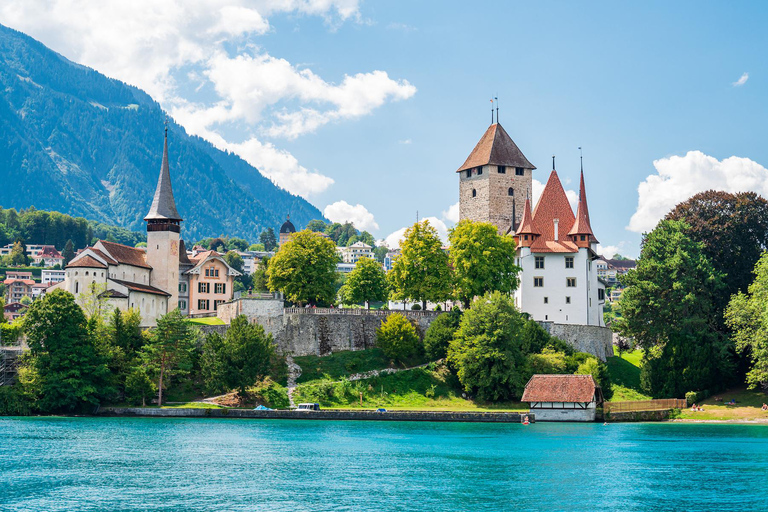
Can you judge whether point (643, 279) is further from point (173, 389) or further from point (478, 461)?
point (173, 389)

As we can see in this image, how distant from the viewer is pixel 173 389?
2724 inches

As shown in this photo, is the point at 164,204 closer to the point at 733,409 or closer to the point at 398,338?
the point at 398,338

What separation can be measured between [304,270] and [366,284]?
1600 centimetres

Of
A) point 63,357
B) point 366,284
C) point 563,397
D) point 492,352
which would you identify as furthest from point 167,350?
point 563,397

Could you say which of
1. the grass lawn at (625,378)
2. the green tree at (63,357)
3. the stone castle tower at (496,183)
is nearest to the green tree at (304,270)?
the stone castle tower at (496,183)

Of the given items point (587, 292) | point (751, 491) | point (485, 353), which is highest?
point (587, 292)

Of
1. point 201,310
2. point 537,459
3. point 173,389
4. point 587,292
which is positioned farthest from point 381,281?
point 537,459

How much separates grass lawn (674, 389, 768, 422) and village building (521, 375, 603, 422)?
21.7 ft

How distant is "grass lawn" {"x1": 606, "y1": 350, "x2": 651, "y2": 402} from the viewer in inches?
2734

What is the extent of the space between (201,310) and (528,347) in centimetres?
3512

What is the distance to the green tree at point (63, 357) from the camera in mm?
64188

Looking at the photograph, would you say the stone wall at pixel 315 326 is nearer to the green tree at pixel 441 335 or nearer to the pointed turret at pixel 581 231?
the green tree at pixel 441 335

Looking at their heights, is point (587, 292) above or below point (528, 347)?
above

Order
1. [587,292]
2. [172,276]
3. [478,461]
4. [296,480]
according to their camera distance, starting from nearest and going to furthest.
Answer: [296,480] < [478,461] < [587,292] < [172,276]
